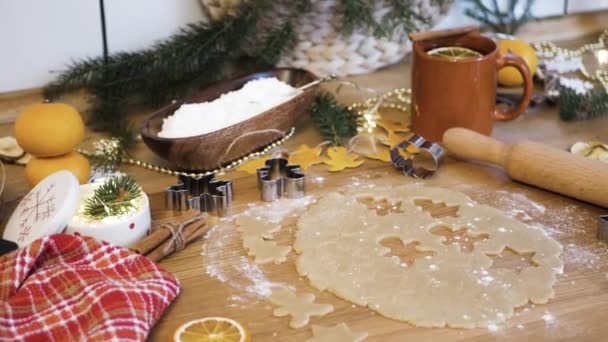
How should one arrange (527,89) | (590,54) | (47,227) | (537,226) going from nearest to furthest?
(47,227)
(537,226)
(527,89)
(590,54)

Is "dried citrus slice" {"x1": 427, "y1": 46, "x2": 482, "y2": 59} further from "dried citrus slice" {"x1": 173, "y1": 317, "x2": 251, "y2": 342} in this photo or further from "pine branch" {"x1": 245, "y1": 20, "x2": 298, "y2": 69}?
"dried citrus slice" {"x1": 173, "y1": 317, "x2": 251, "y2": 342}

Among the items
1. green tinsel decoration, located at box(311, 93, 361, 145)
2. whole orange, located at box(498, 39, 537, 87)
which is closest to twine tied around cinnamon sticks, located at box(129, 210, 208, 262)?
green tinsel decoration, located at box(311, 93, 361, 145)

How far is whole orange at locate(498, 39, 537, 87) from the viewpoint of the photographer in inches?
45.6

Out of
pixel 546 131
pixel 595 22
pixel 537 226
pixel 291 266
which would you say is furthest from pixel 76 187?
pixel 595 22

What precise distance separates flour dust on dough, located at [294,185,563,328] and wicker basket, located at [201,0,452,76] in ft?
1.05

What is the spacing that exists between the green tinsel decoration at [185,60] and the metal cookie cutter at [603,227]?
0.45m

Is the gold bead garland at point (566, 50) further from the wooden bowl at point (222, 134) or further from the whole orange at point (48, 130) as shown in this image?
the whole orange at point (48, 130)

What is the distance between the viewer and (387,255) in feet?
2.60

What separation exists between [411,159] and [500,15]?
1.56ft

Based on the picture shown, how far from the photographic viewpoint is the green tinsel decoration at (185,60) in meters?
1.08

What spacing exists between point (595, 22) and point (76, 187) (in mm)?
990

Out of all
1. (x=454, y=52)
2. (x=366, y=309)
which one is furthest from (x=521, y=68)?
(x=366, y=309)

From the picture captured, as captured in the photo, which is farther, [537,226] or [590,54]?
[590,54]

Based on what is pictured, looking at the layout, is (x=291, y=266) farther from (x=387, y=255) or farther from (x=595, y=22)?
(x=595, y=22)
